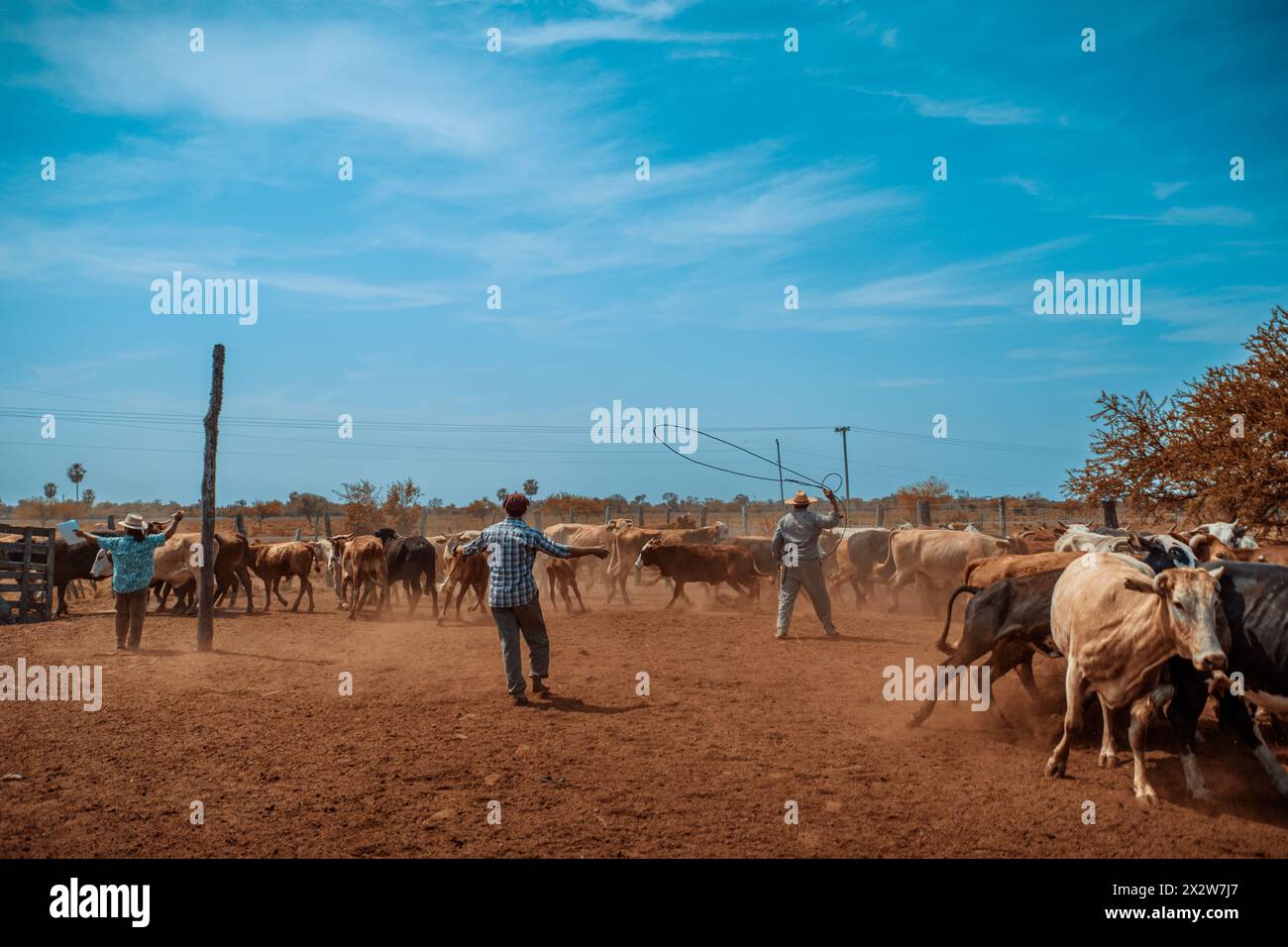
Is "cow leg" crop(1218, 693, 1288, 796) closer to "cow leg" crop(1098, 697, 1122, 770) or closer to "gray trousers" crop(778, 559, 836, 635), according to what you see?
"cow leg" crop(1098, 697, 1122, 770)

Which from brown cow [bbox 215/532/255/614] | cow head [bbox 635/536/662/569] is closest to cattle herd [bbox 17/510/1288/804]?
cow head [bbox 635/536/662/569]

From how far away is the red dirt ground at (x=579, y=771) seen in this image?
5.23 m

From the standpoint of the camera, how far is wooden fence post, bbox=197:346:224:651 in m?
12.2

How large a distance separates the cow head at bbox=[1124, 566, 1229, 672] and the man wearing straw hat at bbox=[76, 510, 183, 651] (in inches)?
428

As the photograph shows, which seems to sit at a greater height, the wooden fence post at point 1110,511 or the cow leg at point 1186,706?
the wooden fence post at point 1110,511

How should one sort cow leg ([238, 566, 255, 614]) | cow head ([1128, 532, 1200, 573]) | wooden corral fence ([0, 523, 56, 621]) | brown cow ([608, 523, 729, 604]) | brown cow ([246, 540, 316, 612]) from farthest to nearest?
brown cow ([608, 523, 729, 604]) → brown cow ([246, 540, 316, 612]) → cow leg ([238, 566, 255, 614]) → wooden corral fence ([0, 523, 56, 621]) → cow head ([1128, 532, 1200, 573])

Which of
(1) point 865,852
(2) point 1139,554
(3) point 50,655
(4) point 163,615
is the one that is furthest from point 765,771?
(4) point 163,615

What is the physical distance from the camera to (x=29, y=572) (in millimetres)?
16688

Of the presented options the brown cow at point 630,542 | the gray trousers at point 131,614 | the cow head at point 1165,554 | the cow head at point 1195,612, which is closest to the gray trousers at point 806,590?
the cow head at point 1165,554

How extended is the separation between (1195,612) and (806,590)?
8.07 meters

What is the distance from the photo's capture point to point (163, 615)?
1683 centimetres

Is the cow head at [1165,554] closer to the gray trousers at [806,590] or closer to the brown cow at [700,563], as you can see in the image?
the gray trousers at [806,590]

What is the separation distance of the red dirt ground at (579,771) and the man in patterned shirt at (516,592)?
33 cm

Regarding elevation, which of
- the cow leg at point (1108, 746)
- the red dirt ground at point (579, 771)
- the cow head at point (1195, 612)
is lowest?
the red dirt ground at point (579, 771)
